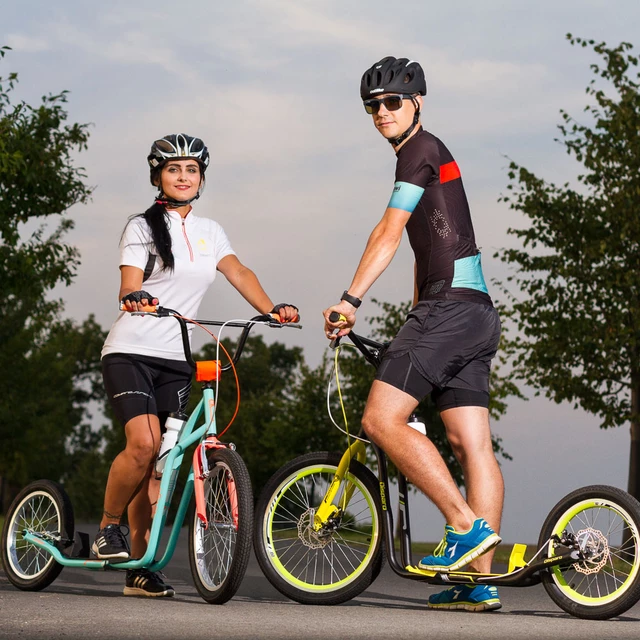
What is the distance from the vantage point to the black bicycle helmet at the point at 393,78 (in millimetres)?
6000

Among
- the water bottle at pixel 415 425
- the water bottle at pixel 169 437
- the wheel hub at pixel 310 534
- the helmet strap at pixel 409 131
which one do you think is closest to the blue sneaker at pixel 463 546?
the water bottle at pixel 415 425

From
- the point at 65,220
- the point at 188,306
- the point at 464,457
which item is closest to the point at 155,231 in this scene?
the point at 188,306

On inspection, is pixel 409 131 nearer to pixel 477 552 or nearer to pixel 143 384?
pixel 143 384

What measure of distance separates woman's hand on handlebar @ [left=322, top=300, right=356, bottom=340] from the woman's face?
1.67m

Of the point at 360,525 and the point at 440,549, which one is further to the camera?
the point at 360,525

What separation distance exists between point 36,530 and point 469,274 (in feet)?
11.6

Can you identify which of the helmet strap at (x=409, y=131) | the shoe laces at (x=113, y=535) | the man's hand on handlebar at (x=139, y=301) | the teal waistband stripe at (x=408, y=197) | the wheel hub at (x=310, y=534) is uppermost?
the helmet strap at (x=409, y=131)

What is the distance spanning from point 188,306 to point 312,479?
130cm

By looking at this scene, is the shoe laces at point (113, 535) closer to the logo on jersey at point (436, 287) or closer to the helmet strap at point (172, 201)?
the helmet strap at point (172, 201)

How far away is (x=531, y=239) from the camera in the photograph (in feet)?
64.7

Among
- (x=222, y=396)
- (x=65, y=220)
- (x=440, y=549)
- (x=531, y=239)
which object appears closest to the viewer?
(x=440, y=549)

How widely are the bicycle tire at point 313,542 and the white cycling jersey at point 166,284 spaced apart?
3.65ft

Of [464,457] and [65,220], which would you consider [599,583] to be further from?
[65,220]

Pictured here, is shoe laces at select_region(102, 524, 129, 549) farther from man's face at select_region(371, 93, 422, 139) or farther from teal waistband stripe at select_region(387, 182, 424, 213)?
man's face at select_region(371, 93, 422, 139)
